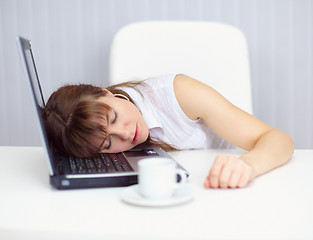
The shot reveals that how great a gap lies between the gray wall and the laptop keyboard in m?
1.05

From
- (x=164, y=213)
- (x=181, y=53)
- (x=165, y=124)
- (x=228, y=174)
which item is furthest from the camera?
(x=181, y=53)

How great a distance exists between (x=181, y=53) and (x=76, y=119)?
0.68 metres

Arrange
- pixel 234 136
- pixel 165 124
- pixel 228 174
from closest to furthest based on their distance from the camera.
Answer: pixel 228 174, pixel 234 136, pixel 165 124

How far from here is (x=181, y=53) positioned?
165cm

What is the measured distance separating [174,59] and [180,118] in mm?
328

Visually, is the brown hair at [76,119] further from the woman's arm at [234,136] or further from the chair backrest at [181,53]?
the chair backrest at [181,53]

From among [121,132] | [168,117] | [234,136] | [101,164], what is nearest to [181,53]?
[168,117]

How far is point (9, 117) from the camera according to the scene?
7.02 feet

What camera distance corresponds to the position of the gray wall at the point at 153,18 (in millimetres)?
1962

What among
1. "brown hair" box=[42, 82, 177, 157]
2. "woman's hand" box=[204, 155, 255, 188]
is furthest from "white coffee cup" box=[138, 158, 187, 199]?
"brown hair" box=[42, 82, 177, 157]

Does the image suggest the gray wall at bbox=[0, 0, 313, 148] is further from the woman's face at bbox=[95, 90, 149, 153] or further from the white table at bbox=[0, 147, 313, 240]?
the white table at bbox=[0, 147, 313, 240]

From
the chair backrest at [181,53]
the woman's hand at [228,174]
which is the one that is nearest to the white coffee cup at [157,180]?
the woman's hand at [228,174]

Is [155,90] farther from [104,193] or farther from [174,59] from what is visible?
[104,193]

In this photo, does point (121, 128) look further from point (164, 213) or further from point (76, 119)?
point (164, 213)
